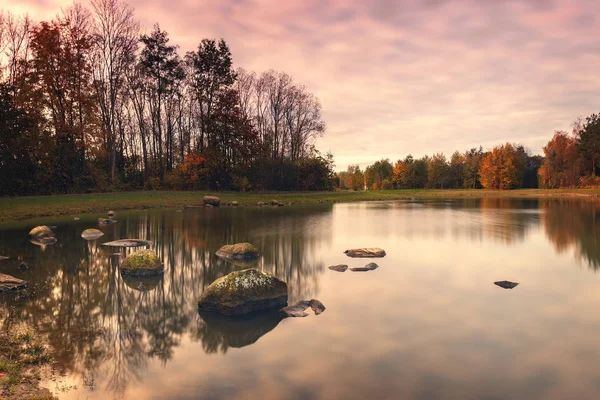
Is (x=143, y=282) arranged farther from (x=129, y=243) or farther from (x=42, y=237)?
(x=42, y=237)

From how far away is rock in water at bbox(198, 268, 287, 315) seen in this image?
909 cm

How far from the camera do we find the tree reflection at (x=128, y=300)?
696 centimetres

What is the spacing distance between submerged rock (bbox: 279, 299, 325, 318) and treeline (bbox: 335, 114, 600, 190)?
70838 millimetres

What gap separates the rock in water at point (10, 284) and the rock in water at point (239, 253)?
258 inches

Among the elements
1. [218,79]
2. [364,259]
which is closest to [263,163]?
[218,79]

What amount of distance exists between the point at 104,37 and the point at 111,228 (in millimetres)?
33676

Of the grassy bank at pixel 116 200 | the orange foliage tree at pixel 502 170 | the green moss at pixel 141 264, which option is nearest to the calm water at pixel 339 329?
the green moss at pixel 141 264

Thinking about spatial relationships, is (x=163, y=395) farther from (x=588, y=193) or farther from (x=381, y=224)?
(x=588, y=193)

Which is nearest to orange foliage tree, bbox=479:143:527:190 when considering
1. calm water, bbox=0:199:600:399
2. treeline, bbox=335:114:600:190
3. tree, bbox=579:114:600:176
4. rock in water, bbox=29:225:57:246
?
treeline, bbox=335:114:600:190

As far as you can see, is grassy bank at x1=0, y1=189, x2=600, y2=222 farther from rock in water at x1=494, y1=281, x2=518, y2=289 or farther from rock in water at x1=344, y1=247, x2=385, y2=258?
rock in water at x1=494, y1=281, x2=518, y2=289

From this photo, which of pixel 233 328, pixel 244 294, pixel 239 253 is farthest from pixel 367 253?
pixel 233 328

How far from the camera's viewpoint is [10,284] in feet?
35.9

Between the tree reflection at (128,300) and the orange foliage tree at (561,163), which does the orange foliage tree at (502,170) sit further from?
the tree reflection at (128,300)

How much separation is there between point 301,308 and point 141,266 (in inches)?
242
